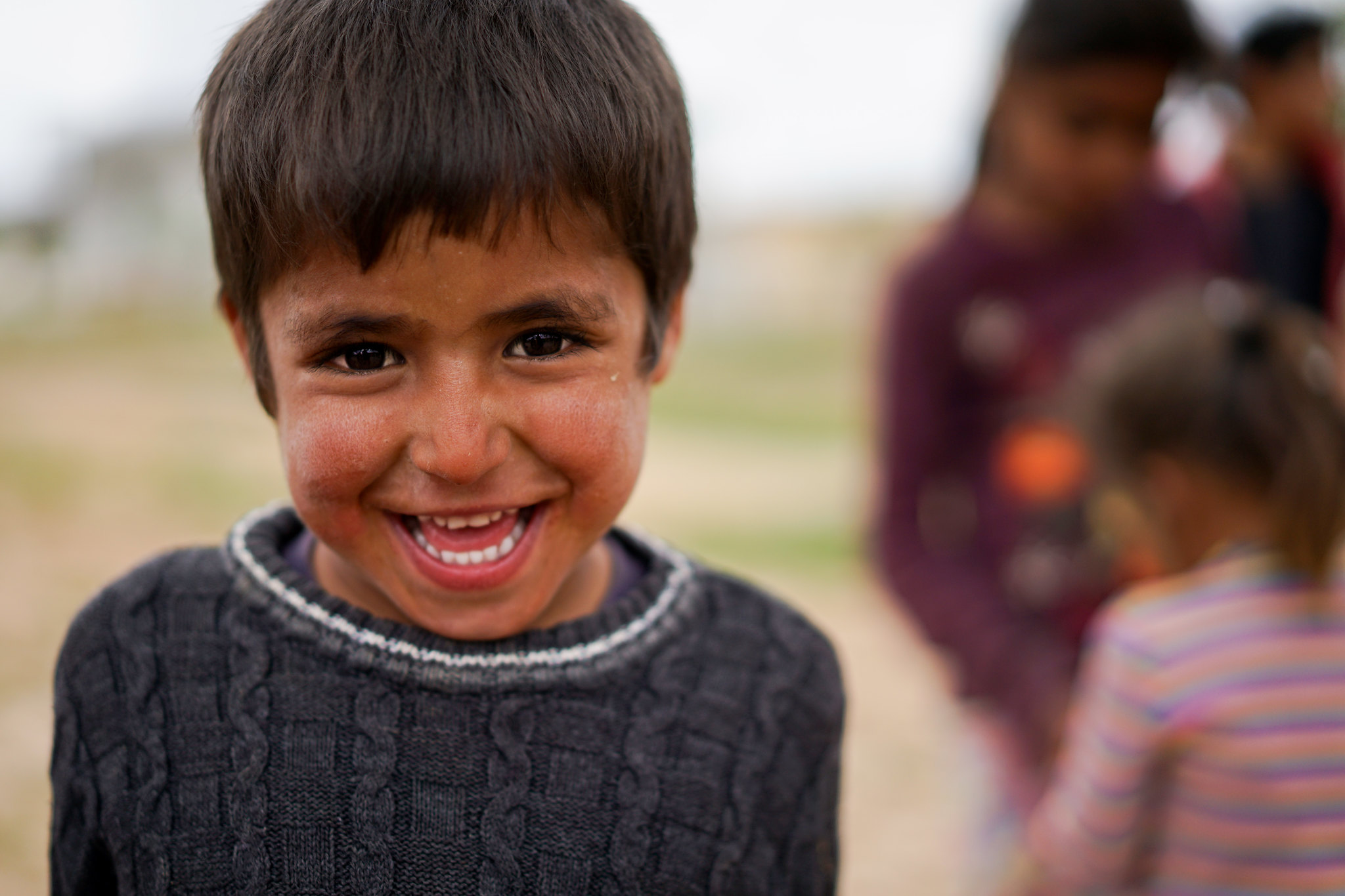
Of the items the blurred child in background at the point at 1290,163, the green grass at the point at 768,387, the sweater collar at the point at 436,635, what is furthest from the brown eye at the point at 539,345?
the green grass at the point at 768,387

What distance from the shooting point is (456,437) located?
102 centimetres

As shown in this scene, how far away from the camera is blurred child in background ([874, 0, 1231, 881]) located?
6.57 feet

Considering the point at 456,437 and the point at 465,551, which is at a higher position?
the point at 456,437

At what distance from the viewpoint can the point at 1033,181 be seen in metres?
2.10

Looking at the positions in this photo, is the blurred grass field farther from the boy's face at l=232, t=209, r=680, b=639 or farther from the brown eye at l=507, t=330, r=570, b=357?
the brown eye at l=507, t=330, r=570, b=357

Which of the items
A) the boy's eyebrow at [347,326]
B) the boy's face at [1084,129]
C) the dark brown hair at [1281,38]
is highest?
the dark brown hair at [1281,38]

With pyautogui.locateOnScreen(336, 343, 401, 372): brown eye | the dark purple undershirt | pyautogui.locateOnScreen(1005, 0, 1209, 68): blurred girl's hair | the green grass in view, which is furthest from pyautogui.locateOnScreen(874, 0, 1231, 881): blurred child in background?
the green grass

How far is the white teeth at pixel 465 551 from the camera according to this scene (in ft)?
3.63

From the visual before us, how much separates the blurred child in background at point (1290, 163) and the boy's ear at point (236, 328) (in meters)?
2.18

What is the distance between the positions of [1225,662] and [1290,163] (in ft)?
6.03

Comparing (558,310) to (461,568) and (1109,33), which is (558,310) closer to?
(461,568)

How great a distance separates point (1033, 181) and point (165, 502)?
4984 mm

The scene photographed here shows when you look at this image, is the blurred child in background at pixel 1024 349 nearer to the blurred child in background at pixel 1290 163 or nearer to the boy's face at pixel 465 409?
the blurred child in background at pixel 1290 163

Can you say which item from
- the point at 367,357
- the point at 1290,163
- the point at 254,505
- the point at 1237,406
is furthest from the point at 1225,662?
the point at 254,505
